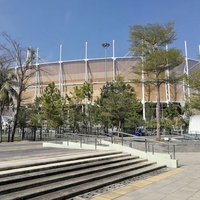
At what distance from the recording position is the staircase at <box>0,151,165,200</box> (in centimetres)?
618

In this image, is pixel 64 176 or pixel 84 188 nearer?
pixel 84 188

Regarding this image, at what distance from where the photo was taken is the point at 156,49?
22.3 m

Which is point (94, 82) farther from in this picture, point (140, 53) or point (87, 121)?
point (140, 53)

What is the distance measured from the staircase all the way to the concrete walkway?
742 mm

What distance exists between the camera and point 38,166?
7.76 m

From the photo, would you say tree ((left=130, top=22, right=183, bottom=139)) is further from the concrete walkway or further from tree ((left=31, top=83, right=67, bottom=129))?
the concrete walkway

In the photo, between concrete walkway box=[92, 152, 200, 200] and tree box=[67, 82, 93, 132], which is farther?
tree box=[67, 82, 93, 132]

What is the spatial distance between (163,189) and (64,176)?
10.1 ft

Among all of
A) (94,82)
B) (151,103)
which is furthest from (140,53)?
(94,82)

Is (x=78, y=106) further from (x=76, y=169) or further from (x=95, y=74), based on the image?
(x=95, y=74)

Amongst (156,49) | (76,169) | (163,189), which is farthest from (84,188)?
(156,49)

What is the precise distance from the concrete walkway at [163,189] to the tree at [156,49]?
40.7 ft

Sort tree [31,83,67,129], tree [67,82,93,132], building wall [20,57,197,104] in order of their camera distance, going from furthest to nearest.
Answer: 1. building wall [20,57,197,104]
2. tree [67,82,93,132]
3. tree [31,83,67,129]

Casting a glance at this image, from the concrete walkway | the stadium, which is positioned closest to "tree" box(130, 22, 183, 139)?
the concrete walkway
